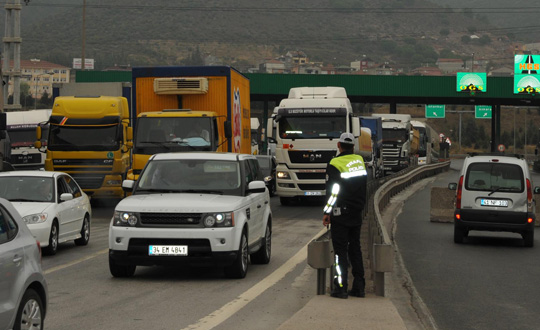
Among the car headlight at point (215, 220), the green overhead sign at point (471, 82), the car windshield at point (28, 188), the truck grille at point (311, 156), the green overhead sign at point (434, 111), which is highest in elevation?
the green overhead sign at point (471, 82)

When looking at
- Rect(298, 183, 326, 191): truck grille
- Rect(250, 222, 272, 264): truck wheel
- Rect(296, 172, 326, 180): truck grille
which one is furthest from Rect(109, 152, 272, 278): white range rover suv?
Rect(298, 183, 326, 191): truck grille

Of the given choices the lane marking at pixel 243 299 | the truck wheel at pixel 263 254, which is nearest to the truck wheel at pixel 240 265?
the lane marking at pixel 243 299

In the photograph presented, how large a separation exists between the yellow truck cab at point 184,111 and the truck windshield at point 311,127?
4.52m

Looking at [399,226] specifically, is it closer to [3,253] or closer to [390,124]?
[3,253]

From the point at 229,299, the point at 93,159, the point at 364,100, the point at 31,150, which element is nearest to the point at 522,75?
the point at 364,100

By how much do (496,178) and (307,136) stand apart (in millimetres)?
10498

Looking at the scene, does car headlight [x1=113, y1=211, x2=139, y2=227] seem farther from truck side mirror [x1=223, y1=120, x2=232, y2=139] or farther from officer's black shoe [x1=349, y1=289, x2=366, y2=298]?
truck side mirror [x1=223, y1=120, x2=232, y2=139]

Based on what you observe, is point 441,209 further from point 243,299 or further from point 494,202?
point 243,299

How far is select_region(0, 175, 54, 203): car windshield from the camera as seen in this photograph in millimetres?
16656

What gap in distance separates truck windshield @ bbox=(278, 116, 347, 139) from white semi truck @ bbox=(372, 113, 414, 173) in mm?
29437

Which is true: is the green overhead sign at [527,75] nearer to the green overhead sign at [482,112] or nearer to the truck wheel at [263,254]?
the green overhead sign at [482,112]

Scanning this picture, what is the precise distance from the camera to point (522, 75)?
202ft

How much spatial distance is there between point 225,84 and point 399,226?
5861 mm

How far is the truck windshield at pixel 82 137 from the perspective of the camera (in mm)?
28859
